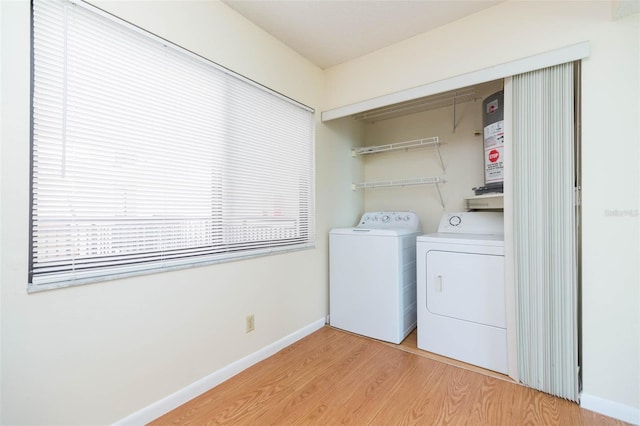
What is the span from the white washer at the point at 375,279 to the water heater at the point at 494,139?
2.56ft

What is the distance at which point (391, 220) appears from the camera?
109 inches

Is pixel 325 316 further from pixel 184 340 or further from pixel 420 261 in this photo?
pixel 184 340

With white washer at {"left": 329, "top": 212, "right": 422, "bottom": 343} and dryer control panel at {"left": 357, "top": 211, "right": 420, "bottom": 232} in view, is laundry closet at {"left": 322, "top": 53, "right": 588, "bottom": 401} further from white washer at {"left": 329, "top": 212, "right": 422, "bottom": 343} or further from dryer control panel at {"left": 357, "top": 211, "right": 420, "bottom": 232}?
dryer control panel at {"left": 357, "top": 211, "right": 420, "bottom": 232}

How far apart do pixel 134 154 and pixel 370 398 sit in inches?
72.6

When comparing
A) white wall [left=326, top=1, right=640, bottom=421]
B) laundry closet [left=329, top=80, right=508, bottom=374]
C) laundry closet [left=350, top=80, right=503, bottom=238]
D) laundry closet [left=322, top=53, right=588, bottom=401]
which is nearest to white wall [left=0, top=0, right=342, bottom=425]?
laundry closet [left=329, top=80, right=508, bottom=374]

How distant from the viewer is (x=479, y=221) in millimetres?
2234

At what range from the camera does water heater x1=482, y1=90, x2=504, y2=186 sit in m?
1.94

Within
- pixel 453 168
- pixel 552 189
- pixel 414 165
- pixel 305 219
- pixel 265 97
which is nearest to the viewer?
pixel 552 189

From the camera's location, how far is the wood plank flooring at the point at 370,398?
1.45m

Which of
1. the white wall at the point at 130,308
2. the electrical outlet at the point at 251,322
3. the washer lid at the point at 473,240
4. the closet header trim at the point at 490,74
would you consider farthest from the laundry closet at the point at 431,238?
the electrical outlet at the point at 251,322

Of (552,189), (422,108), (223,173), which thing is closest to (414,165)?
(422,108)

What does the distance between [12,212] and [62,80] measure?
0.57m

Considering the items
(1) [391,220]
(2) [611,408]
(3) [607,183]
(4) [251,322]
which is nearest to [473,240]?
(3) [607,183]

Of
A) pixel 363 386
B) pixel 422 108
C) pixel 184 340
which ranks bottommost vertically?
pixel 363 386
